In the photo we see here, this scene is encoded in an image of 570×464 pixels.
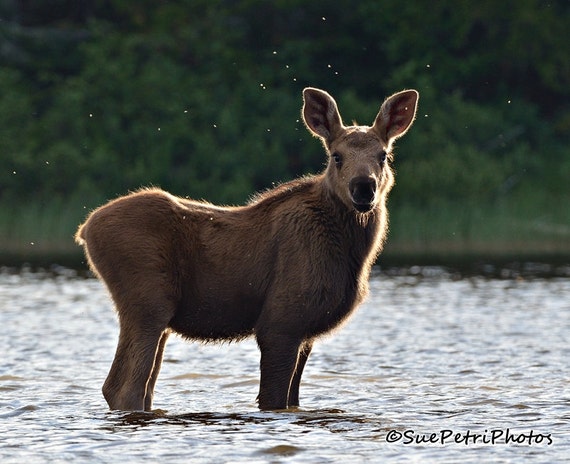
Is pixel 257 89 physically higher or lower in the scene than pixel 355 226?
higher

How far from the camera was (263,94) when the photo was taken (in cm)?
4566

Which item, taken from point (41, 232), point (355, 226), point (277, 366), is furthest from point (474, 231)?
point (277, 366)

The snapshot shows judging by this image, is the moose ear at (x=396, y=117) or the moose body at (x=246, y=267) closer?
the moose body at (x=246, y=267)

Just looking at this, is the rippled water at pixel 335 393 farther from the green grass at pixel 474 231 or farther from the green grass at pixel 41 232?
the green grass at pixel 474 231

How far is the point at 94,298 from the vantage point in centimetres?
2180

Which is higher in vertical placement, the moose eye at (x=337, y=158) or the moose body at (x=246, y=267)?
the moose eye at (x=337, y=158)

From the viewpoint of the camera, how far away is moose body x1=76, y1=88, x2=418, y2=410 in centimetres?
998

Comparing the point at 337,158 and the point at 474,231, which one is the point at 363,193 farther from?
the point at 474,231

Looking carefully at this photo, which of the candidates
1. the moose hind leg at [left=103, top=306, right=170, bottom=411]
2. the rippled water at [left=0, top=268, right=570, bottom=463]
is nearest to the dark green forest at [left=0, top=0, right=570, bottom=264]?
the rippled water at [left=0, top=268, right=570, bottom=463]

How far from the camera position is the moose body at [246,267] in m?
9.98

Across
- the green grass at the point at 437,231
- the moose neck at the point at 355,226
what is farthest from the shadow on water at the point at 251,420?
the green grass at the point at 437,231

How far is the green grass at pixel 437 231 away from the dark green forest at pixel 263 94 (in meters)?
0.45

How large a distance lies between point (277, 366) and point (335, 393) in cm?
175

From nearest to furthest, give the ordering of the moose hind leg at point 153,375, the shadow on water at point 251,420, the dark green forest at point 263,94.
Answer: the shadow on water at point 251,420 → the moose hind leg at point 153,375 → the dark green forest at point 263,94
